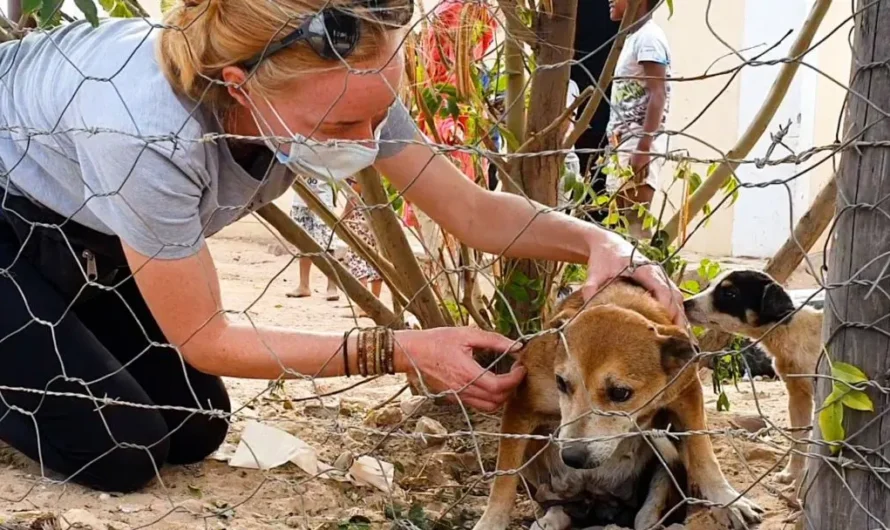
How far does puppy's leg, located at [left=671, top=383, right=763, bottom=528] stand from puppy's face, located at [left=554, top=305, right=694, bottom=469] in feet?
0.15

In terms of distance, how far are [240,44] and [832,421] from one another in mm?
1199

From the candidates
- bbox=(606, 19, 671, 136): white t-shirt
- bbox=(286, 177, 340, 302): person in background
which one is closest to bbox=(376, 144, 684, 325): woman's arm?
bbox=(606, 19, 671, 136): white t-shirt

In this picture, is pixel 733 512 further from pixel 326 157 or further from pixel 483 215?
pixel 326 157

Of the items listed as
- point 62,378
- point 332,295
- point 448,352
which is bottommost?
point 332,295

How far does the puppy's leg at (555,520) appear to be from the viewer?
2.49 m

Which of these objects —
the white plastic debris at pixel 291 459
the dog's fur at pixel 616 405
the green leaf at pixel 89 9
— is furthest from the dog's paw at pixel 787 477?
the green leaf at pixel 89 9

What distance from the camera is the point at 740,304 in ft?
9.56

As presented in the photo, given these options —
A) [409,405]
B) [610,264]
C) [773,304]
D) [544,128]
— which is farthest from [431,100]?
[773,304]

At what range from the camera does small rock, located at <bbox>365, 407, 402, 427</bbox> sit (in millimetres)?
3178

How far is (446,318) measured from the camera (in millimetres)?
3178

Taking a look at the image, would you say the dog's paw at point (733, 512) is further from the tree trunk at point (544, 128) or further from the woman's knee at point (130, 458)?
the woman's knee at point (130, 458)

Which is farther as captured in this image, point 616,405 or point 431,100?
point 431,100

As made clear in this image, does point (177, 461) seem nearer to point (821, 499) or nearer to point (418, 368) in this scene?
point (418, 368)

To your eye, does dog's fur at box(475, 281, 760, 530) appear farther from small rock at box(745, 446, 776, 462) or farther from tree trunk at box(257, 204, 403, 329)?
tree trunk at box(257, 204, 403, 329)
